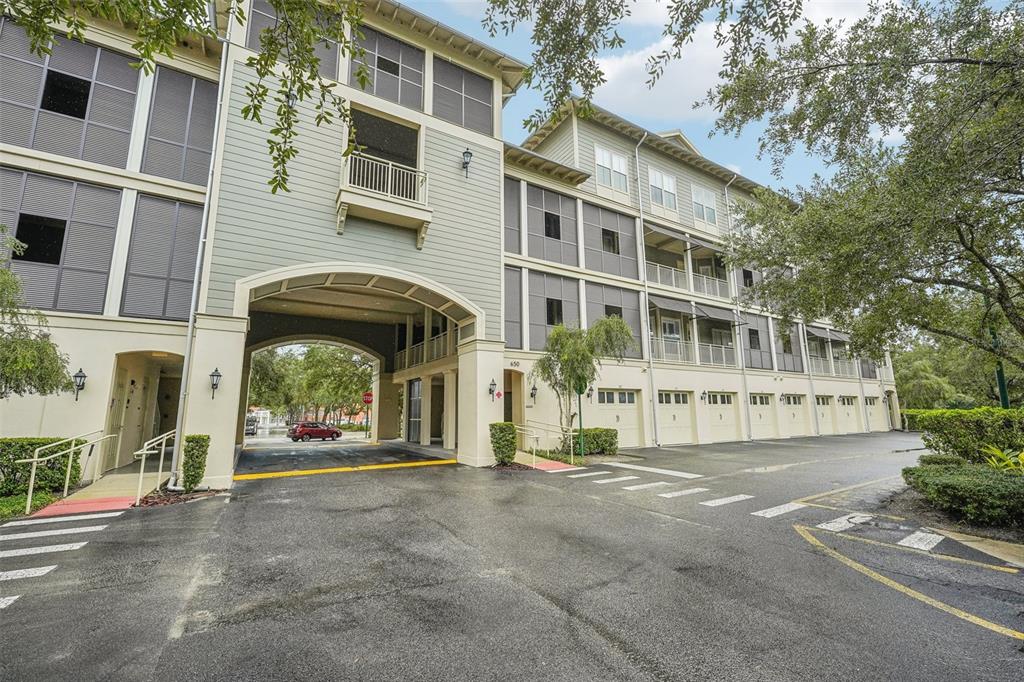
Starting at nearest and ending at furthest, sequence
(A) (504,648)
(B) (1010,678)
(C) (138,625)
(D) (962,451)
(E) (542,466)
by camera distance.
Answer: (B) (1010,678) → (A) (504,648) → (C) (138,625) → (D) (962,451) → (E) (542,466)

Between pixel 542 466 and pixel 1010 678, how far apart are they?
9.40 metres

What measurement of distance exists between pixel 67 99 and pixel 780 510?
16.6 m

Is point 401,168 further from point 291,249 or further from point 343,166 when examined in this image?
point 291,249

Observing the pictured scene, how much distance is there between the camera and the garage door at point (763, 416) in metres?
20.0

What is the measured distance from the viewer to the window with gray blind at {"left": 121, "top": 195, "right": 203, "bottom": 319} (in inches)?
372

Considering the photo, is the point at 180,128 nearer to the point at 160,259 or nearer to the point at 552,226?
the point at 160,259

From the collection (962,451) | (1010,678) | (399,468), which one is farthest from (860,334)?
(399,468)

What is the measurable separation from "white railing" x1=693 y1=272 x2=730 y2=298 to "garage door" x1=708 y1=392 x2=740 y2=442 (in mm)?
4875

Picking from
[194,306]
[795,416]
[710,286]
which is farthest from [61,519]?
[795,416]

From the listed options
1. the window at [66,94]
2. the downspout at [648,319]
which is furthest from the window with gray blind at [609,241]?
the window at [66,94]

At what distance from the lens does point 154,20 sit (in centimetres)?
330

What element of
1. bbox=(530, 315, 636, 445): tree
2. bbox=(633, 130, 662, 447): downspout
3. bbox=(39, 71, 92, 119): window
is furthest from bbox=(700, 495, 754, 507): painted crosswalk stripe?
bbox=(39, 71, 92, 119): window

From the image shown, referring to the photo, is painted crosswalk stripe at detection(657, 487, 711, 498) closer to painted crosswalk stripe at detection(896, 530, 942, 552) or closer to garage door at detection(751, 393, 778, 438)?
painted crosswalk stripe at detection(896, 530, 942, 552)

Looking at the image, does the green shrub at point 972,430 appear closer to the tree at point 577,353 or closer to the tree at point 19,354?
the tree at point 577,353
